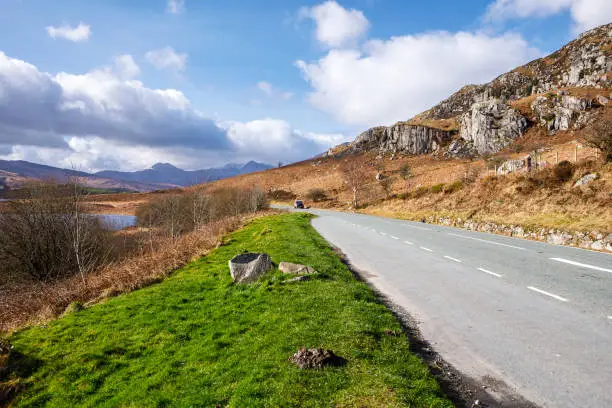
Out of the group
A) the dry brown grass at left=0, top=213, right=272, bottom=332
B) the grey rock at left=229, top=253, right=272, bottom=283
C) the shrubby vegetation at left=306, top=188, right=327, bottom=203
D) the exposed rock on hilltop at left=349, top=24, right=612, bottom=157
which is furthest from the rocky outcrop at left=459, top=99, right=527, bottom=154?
the grey rock at left=229, top=253, right=272, bottom=283

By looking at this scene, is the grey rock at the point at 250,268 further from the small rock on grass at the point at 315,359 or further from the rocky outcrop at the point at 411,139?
the rocky outcrop at the point at 411,139

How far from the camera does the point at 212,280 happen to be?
11969mm

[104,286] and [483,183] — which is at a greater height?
[483,183]

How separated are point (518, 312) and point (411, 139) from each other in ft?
395

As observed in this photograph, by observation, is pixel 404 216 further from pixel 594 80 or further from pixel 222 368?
pixel 594 80

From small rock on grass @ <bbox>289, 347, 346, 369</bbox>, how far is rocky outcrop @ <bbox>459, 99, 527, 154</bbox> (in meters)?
93.3

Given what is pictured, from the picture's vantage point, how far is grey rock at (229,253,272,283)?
10727 mm

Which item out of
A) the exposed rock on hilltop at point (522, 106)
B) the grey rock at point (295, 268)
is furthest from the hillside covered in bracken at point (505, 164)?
the grey rock at point (295, 268)

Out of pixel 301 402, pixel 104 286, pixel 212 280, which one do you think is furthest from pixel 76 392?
pixel 104 286

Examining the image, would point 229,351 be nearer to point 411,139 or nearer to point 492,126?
point 492,126

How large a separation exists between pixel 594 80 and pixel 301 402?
140 metres

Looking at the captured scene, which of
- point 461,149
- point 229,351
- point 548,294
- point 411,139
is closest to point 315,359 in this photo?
point 229,351

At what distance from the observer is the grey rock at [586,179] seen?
2157cm

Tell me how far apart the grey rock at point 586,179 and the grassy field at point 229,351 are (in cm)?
2007
